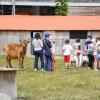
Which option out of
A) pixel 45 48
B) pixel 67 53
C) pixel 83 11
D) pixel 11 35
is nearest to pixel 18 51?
pixel 45 48

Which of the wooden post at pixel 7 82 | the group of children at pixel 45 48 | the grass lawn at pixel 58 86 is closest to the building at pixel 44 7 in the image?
the group of children at pixel 45 48

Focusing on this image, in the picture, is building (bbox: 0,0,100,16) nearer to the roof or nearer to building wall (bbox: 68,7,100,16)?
building wall (bbox: 68,7,100,16)

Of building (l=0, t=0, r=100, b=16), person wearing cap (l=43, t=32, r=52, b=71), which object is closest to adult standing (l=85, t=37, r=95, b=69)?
person wearing cap (l=43, t=32, r=52, b=71)

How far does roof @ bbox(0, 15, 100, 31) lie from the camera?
4644 centimetres

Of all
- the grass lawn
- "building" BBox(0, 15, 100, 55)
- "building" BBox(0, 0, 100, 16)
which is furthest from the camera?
"building" BBox(0, 0, 100, 16)

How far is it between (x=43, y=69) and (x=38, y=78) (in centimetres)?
369

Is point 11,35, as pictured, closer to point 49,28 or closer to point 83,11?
point 49,28

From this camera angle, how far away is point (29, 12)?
65875 mm

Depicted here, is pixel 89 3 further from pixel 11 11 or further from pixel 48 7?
pixel 11 11

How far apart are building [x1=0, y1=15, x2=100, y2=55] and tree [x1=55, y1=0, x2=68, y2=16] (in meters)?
10.4

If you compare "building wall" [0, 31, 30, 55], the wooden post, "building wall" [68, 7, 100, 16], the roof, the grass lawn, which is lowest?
the grass lawn

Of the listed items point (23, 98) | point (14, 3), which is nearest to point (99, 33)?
point (14, 3)

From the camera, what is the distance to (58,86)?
16562mm

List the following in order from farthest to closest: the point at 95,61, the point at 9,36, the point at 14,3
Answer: the point at 14,3, the point at 9,36, the point at 95,61
